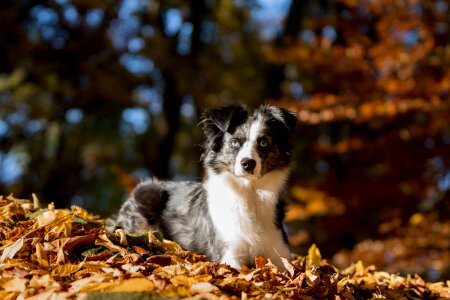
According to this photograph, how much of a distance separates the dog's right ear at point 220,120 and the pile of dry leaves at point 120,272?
37.9 inches

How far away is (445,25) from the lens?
9000 millimetres

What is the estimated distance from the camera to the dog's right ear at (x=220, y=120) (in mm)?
4266

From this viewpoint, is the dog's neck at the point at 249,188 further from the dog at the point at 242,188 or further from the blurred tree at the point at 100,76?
the blurred tree at the point at 100,76

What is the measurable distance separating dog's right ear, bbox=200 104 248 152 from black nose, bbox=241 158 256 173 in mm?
409

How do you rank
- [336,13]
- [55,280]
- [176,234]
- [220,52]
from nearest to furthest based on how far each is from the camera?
[55,280] → [176,234] → [336,13] → [220,52]

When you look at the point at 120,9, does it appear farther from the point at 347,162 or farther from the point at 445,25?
the point at 445,25

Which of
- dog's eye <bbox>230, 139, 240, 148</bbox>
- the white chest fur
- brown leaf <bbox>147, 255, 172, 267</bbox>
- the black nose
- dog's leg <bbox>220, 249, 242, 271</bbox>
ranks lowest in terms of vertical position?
dog's leg <bbox>220, 249, 242, 271</bbox>

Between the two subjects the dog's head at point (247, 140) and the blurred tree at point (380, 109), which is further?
the blurred tree at point (380, 109)

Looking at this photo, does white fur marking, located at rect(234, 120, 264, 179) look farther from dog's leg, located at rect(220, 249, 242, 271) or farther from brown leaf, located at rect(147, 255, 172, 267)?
brown leaf, located at rect(147, 255, 172, 267)

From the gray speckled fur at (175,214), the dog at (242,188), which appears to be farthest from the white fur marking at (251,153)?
the gray speckled fur at (175,214)

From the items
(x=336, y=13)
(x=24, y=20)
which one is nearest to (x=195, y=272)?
(x=336, y=13)

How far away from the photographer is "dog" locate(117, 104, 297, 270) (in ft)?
13.4

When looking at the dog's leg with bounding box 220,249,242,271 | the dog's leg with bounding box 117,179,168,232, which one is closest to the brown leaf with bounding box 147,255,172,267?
the dog's leg with bounding box 220,249,242,271

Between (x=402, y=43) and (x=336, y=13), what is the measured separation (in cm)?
258
